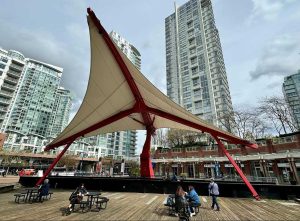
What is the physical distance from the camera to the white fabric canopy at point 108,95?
9328mm

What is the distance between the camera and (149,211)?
723 cm

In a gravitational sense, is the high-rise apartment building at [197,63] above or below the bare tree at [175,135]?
above

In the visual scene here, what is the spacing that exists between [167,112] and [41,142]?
7037 cm

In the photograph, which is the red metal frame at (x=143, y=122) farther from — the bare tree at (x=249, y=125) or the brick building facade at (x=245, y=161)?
the bare tree at (x=249, y=125)

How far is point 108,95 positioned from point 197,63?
57.3m

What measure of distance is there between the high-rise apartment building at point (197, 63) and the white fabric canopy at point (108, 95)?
42.6 m

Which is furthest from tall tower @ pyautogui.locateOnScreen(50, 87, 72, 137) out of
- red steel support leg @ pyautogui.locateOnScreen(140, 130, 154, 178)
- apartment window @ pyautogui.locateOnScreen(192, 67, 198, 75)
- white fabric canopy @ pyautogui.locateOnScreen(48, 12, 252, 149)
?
red steel support leg @ pyautogui.locateOnScreen(140, 130, 154, 178)

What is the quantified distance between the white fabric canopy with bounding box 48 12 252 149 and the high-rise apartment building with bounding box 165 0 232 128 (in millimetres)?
42580

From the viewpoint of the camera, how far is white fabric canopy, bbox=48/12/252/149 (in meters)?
9.33

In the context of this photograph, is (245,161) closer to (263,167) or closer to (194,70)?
(263,167)

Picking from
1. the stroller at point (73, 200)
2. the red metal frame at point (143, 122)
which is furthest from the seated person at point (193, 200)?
the red metal frame at point (143, 122)

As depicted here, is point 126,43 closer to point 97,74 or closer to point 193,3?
point 193,3

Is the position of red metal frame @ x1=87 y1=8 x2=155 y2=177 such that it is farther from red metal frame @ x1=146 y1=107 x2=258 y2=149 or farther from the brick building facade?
the brick building facade

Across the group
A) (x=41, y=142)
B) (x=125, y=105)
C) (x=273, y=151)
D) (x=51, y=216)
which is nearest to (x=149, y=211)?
(x=51, y=216)
